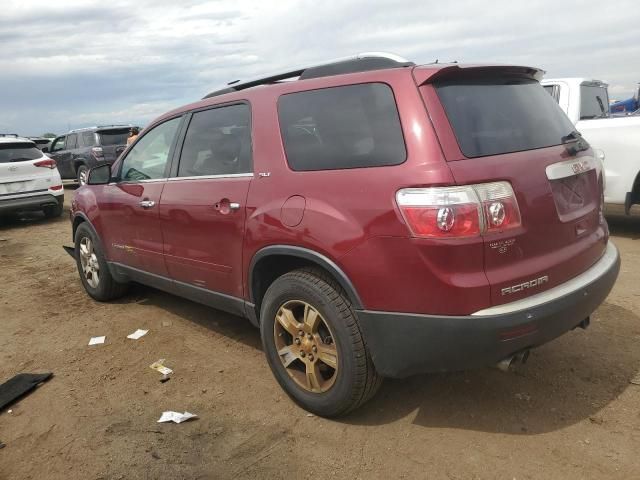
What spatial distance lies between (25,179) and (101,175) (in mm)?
6479

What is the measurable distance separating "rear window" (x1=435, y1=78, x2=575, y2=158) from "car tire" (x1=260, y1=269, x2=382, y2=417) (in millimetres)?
1001

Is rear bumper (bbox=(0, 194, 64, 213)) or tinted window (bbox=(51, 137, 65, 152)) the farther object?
tinted window (bbox=(51, 137, 65, 152))

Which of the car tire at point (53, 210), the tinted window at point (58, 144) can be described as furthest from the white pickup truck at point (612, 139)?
the tinted window at point (58, 144)

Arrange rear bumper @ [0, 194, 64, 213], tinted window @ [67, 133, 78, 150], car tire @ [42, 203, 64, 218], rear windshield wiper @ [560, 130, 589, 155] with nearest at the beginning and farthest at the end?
rear windshield wiper @ [560, 130, 589, 155], rear bumper @ [0, 194, 64, 213], car tire @ [42, 203, 64, 218], tinted window @ [67, 133, 78, 150]

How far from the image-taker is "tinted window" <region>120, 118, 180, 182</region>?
4.01m

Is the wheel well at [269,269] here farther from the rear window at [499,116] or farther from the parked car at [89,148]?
the parked car at [89,148]

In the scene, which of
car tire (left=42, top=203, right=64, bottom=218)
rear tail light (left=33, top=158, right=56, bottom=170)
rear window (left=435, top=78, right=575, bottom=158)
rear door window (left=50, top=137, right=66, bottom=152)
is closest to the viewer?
rear window (left=435, top=78, right=575, bottom=158)

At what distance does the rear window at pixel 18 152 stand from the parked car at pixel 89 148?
3.54 metres

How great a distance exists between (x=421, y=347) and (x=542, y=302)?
0.60 meters

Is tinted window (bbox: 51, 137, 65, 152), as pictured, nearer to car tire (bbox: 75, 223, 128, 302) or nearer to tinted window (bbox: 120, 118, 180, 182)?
car tire (bbox: 75, 223, 128, 302)

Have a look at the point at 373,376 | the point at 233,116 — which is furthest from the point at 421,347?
the point at 233,116

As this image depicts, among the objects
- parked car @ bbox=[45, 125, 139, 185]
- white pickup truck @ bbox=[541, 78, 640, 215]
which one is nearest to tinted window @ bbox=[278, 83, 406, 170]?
white pickup truck @ bbox=[541, 78, 640, 215]

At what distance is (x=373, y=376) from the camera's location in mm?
2701

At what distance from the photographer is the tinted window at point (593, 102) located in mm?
7137
